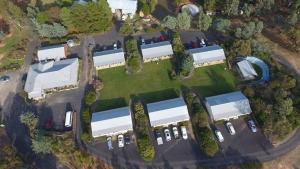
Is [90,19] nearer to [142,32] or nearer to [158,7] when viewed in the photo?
[142,32]

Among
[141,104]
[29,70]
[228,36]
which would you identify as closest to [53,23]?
[29,70]

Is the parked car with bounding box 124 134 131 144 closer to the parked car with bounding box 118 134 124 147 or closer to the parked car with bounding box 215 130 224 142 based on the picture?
the parked car with bounding box 118 134 124 147

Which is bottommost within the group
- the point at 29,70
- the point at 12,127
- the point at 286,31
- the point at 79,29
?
the point at 12,127

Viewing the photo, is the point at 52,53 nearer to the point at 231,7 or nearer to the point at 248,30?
the point at 231,7

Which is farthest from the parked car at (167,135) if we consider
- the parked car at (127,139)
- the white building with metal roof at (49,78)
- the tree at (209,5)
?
the tree at (209,5)

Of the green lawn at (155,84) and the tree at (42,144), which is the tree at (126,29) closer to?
the green lawn at (155,84)

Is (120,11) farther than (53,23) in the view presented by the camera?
Yes

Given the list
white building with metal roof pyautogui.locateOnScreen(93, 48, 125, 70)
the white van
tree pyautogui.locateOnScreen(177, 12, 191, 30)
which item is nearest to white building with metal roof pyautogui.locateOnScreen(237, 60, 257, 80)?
tree pyautogui.locateOnScreen(177, 12, 191, 30)
